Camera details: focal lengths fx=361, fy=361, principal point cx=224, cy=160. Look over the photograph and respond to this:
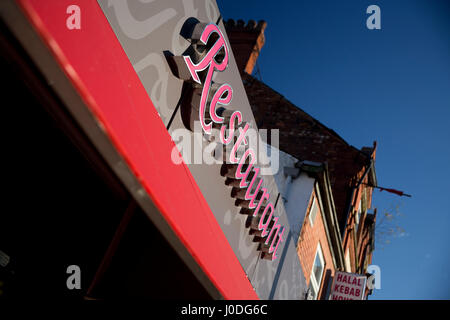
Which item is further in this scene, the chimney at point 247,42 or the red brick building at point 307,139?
the chimney at point 247,42

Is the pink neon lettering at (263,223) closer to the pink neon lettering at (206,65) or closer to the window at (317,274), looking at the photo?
the pink neon lettering at (206,65)

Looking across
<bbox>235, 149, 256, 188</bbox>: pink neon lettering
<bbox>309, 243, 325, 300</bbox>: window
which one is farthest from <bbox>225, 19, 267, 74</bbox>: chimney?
<bbox>235, 149, 256, 188</bbox>: pink neon lettering

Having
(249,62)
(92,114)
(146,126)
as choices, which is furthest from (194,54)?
(249,62)

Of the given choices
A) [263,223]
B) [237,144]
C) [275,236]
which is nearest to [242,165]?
[237,144]

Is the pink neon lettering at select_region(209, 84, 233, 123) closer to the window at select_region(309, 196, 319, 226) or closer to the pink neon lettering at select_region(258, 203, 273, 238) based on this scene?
the pink neon lettering at select_region(258, 203, 273, 238)

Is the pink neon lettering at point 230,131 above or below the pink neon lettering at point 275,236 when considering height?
above

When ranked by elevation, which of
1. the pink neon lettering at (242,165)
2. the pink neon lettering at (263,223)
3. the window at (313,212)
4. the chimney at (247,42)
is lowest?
the pink neon lettering at (263,223)

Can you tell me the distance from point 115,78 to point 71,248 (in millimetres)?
2516

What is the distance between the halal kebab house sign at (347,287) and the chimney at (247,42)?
9344 mm

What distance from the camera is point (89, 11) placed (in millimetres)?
2311

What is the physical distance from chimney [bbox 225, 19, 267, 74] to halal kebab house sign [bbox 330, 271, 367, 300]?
30.7 feet

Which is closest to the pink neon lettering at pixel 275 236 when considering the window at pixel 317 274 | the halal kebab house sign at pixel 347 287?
the window at pixel 317 274

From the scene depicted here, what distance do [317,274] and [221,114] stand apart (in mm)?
10587

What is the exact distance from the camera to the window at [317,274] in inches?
488
